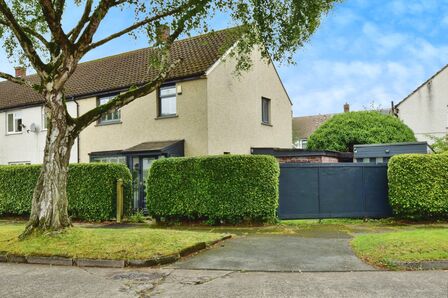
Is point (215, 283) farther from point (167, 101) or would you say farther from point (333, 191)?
point (167, 101)

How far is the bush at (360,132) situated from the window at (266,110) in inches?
204

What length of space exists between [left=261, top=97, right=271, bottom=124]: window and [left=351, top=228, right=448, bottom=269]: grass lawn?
48.6 ft

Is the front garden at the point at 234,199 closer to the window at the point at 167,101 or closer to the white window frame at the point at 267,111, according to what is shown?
the window at the point at 167,101

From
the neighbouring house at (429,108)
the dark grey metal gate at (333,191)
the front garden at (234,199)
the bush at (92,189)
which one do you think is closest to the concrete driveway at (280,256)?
the front garden at (234,199)

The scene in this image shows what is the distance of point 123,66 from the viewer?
79.8 feet

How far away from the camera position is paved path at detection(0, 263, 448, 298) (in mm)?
6191

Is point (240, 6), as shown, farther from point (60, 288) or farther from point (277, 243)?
point (60, 288)

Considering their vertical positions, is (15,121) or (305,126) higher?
(305,126)

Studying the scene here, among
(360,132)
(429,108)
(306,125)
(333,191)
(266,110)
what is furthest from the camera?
(306,125)

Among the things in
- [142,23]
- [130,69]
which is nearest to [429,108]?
[130,69]

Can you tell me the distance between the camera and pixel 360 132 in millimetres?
26766

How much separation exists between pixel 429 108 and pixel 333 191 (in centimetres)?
2269

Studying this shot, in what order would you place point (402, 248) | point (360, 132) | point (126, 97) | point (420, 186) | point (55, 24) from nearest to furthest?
1. point (402, 248)
2. point (55, 24)
3. point (126, 97)
4. point (420, 186)
5. point (360, 132)

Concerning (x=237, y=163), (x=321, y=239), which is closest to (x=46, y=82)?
(x=237, y=163)
